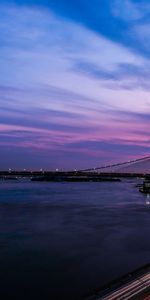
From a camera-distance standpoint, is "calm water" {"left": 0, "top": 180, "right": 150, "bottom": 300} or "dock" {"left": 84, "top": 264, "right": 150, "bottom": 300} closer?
"dock" {"left": 84, "top": 264, "right": 150, "bottom": 300}

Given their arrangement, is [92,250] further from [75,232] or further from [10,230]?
[10,230]

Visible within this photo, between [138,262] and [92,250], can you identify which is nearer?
[138,262]

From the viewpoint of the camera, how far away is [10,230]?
1078 inches

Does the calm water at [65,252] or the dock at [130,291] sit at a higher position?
the dock at [130,291]

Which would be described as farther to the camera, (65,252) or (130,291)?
(65,252)

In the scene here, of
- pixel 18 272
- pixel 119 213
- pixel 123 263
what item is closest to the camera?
pixel 18 272

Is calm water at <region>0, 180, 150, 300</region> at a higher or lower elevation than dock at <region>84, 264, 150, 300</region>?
lower

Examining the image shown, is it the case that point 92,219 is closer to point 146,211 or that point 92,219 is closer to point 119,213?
point 119,213

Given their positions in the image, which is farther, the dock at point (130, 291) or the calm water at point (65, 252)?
the calm water at point (65, 252)

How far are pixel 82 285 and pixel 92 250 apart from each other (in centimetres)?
663

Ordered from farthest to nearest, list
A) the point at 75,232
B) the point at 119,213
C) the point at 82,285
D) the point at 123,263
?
the point at 119,213, the point at 75,232, the point at 123,263, the point at 82,285

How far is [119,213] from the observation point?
1609 inches

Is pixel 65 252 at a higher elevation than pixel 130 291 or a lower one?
lower

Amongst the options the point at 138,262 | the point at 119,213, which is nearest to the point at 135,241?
the point at 138,262
